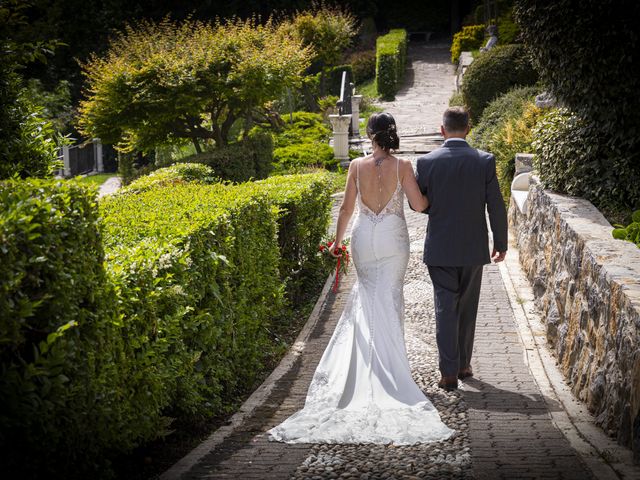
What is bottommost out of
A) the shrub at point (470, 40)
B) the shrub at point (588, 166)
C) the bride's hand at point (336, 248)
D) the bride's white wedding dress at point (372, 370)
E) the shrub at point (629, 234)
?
the bride's white wedding dress at point (372, 370)

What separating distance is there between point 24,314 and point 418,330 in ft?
17.0

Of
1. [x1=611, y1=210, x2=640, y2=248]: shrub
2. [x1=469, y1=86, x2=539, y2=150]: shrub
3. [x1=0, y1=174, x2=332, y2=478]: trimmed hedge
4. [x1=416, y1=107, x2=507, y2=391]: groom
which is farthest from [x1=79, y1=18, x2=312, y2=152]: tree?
[x1=611, y1=210, x2=640, y2=248]: shrub

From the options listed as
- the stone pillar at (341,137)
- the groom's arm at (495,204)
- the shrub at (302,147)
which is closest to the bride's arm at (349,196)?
the groom's arm at (495,204)

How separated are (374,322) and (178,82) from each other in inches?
462

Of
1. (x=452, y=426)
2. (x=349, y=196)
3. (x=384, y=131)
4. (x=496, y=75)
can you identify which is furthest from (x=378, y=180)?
(x=496, y=75)

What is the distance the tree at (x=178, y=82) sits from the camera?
1722 centimetres

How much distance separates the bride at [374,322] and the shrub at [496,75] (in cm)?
1429

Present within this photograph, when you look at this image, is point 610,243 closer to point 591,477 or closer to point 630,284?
point 630,284

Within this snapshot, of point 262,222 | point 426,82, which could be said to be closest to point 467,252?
point 262,222

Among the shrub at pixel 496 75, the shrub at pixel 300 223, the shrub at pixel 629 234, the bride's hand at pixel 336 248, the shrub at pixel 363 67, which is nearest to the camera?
the shrub at pixel 629 234

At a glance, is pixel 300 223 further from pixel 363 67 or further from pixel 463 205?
pixel 363 67

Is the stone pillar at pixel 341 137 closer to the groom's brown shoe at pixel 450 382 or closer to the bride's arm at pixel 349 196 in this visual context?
the bride's arm at pixel 349 196

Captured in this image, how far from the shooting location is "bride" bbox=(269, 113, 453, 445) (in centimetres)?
574

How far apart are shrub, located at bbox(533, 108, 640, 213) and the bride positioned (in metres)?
2.59
